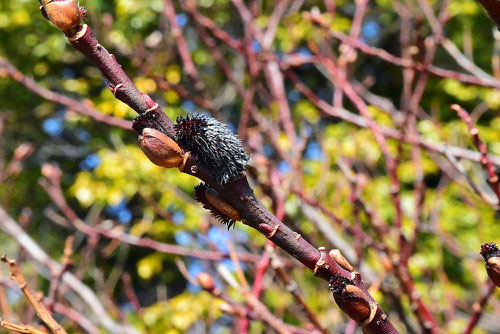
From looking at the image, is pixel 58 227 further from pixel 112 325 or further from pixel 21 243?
pixel 112 325

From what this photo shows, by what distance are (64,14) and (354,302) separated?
52 cm

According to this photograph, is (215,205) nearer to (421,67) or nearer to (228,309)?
(228,309)

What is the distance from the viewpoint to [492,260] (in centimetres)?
76

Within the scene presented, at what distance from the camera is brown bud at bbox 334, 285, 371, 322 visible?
2.50 feet

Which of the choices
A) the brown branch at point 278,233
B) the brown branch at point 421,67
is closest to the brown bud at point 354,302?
the brown branch at point 278,233

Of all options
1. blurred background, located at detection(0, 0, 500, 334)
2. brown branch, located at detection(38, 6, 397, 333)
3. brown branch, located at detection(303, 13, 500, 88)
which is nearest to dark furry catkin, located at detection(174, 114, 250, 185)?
brown branch, located at detection(38, 6, 397, 333)

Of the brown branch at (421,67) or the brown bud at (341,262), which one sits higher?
the brown branch at (421,67)

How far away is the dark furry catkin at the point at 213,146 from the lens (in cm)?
76

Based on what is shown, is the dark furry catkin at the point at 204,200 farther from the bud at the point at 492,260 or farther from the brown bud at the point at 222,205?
the bud at the point at 492,260

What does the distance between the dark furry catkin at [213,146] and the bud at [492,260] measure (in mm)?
340

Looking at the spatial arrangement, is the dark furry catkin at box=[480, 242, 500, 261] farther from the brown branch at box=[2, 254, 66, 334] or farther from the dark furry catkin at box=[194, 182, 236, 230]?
the brown branch at box=[2, 254, 66, 334]

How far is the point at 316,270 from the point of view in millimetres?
786

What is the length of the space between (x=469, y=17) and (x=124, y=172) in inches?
148

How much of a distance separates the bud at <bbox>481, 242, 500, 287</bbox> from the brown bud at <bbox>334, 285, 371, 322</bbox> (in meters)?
0.17
